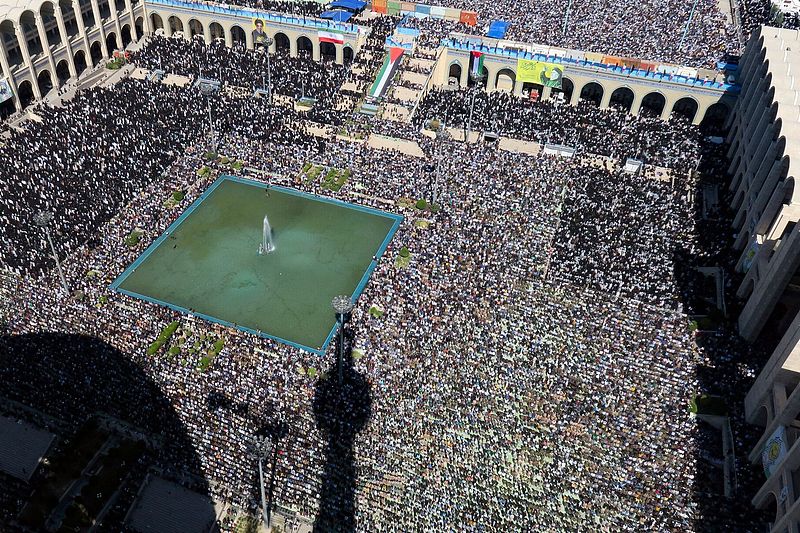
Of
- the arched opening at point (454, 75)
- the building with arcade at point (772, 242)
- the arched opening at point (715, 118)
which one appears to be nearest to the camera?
the building with arcade at point (772, 242)

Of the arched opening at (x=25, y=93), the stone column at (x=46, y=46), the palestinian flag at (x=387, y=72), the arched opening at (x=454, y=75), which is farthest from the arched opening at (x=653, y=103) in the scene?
the arched opening at (x=25, y=93)

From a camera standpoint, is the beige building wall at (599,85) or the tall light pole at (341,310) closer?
the tall light pole at (341,310)

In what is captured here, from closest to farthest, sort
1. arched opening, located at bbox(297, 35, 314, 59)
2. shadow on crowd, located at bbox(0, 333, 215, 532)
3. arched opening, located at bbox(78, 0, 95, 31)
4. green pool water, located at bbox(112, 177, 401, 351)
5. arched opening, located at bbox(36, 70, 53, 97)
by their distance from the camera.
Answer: shadow on crowd, located at bbox(0, 333, 215, 532) < green pool water, located at bbox(112, 177, 401, 351) < arched opening, located at bbox(36, 70, 53, 97) < arched opening, located at bbox(78, 0, 95, 31) < arched opening, located at bbox(297, 35, 314, 59)

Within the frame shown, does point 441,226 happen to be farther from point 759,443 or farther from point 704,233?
point 759,443

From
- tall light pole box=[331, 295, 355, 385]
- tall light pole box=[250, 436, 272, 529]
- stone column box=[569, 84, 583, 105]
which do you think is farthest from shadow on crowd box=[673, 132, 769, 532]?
tall light pole box=[250, 436, 272, 529]

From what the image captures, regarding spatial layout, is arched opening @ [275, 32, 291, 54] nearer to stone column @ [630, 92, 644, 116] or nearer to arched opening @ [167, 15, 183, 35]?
arched opening @ [167, 15, 183, 35]

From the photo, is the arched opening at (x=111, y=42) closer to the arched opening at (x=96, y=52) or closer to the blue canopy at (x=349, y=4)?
the arched opening at (x=96, y=52)
